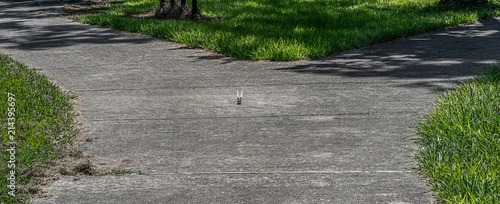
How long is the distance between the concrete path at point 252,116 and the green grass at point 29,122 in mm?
209

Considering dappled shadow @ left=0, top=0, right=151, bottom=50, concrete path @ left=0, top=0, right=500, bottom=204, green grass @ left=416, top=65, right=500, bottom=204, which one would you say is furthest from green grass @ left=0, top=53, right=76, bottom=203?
dappled shadow @ left=0, top=0, right=151, bottom=50

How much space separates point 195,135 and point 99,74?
3.17 m

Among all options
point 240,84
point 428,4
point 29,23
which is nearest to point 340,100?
point 240,84

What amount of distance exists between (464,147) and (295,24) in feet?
26.0

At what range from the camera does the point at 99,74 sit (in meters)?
8.11

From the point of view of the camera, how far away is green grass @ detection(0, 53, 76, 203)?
425 centimetres

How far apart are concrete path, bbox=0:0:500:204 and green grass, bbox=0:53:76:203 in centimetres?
21

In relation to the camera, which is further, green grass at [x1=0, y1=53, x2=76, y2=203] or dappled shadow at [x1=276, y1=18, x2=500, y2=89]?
dappled shadow at [x1=276, y1=18, x2=500, y2=89]

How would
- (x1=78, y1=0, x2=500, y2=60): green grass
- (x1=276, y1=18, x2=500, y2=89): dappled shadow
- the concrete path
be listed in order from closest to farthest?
1. the concrete path
2. (x1=276, y1=18, x2=500, y2=89): dappled shadow
3. (x1=78, y1=0, x2=500, y2=60): green grass

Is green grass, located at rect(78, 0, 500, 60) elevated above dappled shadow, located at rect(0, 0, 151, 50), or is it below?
above

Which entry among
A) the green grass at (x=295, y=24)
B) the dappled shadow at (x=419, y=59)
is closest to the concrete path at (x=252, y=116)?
the dappled shadow at (x=419, y=59)

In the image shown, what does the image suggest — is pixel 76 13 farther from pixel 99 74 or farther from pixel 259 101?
pixel 259 101

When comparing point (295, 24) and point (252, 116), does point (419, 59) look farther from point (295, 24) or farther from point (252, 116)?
point (295, 24)

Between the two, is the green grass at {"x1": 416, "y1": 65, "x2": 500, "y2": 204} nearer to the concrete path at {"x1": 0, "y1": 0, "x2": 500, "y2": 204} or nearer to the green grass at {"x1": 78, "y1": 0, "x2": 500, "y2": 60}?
the concrete path at {"x1": 0, "y1": 0, "x2": 500, "y2": 204}
